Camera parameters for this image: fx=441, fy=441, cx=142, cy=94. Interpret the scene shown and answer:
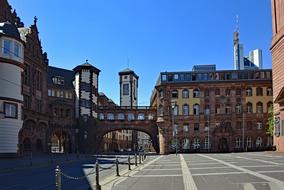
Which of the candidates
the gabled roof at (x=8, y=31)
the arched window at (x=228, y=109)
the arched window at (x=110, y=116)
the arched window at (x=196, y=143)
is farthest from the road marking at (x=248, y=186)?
the arched window at (x=110, y=116)

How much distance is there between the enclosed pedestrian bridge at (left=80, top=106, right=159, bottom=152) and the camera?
3681 inches

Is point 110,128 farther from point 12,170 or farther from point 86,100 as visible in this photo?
point 12,170

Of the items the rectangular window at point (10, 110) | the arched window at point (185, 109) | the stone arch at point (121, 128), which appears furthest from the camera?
the stone arch at point (121, 128)

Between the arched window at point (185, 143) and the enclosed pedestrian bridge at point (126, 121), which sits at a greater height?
the enclosed pedestrian bridge at point (126, 121)

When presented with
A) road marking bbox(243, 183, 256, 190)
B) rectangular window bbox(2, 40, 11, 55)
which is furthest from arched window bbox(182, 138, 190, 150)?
road marking bbox(243, 183, 256, 190)

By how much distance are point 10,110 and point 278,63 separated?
37994 millimetres

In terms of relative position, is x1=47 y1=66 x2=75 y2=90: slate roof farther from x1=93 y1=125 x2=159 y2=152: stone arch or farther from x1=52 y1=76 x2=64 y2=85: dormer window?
x1=93 y1=125 x2=159 y2=152: stone arch

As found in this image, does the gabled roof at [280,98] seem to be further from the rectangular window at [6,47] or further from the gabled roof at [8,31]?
the rectangular window at [6,47]

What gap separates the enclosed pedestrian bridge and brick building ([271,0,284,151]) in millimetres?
33613

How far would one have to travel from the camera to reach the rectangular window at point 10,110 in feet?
165

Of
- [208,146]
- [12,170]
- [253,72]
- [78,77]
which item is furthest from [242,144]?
[12,170]

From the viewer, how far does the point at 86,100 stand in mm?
90688

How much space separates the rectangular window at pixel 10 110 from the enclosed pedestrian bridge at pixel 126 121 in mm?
41277

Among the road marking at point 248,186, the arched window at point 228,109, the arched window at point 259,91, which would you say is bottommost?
the road marking at point 248,186
